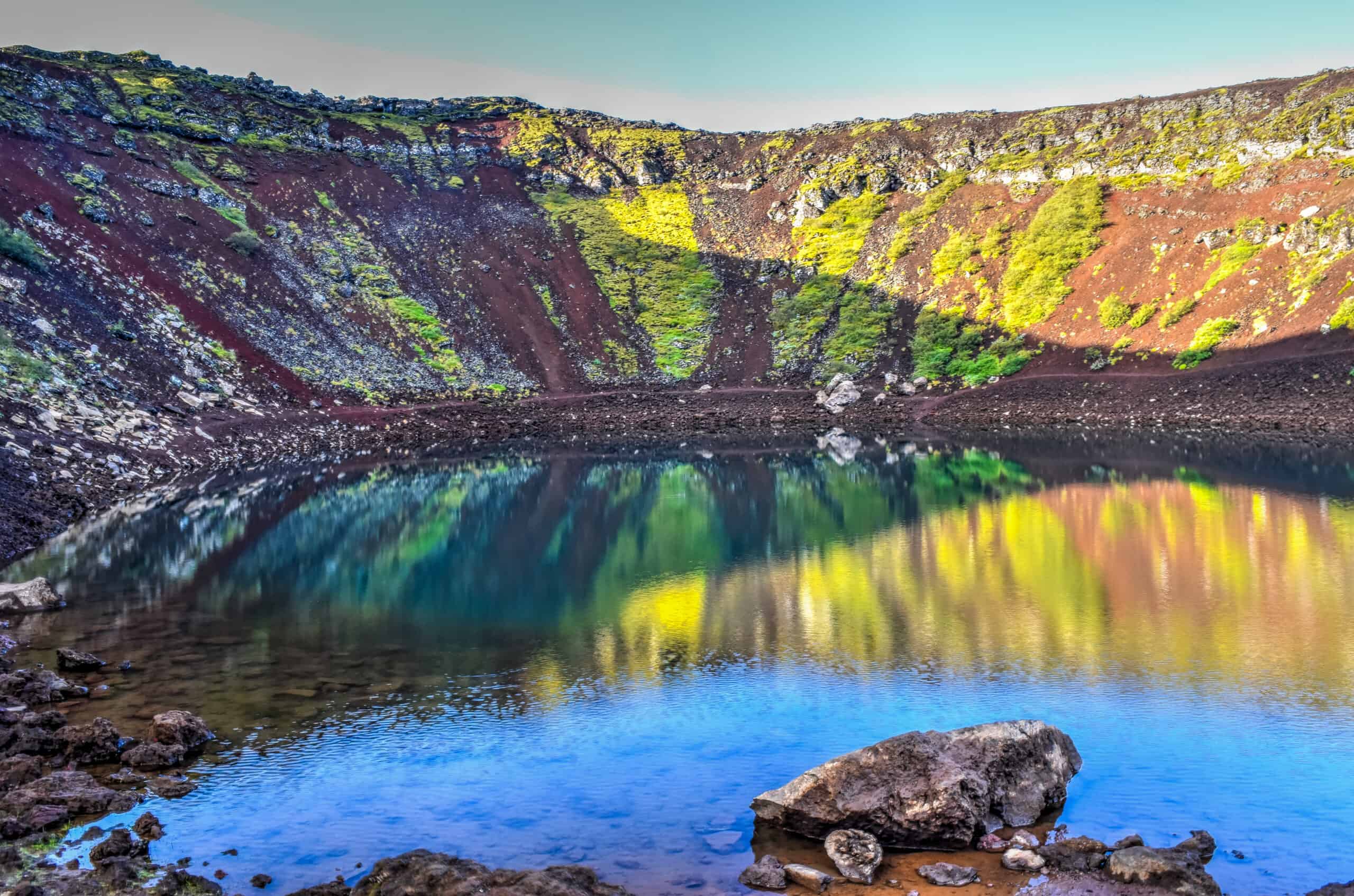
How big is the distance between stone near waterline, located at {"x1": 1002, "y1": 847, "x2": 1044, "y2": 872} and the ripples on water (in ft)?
5.25

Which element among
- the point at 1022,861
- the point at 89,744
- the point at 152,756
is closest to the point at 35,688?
the point at 89,744

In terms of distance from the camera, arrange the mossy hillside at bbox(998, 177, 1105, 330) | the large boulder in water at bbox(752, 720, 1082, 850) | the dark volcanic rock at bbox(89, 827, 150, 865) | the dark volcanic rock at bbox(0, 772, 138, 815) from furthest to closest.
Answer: the mossy hillside at bbox(998, 177, 1105, 330), the dark volcanic rock at bbox(0, 772, 138, 815), the large boulder in water at bbox(752, 720, 1082, 850), the dark volcanic rock at bbox(89, 827, 150, 865)

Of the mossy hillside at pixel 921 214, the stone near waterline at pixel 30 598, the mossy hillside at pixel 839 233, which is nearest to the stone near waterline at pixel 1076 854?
the stone near waterline at pixel 30 598

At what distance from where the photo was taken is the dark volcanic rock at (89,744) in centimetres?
1669

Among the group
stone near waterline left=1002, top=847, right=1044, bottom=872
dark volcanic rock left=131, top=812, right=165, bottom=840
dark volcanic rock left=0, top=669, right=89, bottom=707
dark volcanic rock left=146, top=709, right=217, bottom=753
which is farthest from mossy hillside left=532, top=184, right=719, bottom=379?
stone near waterline left=1002, top=847, right=1044, bottom=872

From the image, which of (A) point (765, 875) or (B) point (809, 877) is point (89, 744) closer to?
(A) point (765, 875)

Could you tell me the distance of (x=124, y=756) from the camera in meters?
16.7

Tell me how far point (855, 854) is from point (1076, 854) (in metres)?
2.87

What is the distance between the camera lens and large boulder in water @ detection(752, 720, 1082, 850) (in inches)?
535

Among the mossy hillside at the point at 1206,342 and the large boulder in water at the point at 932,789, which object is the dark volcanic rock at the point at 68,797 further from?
the mossy hillside at the point at 1206,342

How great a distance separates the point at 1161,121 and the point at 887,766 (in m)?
98.1

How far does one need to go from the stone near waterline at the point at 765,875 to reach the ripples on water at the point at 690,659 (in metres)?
0.33

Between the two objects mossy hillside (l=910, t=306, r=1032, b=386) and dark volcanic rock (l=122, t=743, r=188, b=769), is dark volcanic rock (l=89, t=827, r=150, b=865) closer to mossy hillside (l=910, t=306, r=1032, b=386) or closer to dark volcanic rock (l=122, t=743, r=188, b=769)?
dark volcanic rock (l=122, t=743, r=188, b=769)

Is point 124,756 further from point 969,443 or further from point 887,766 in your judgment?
point 969,443
